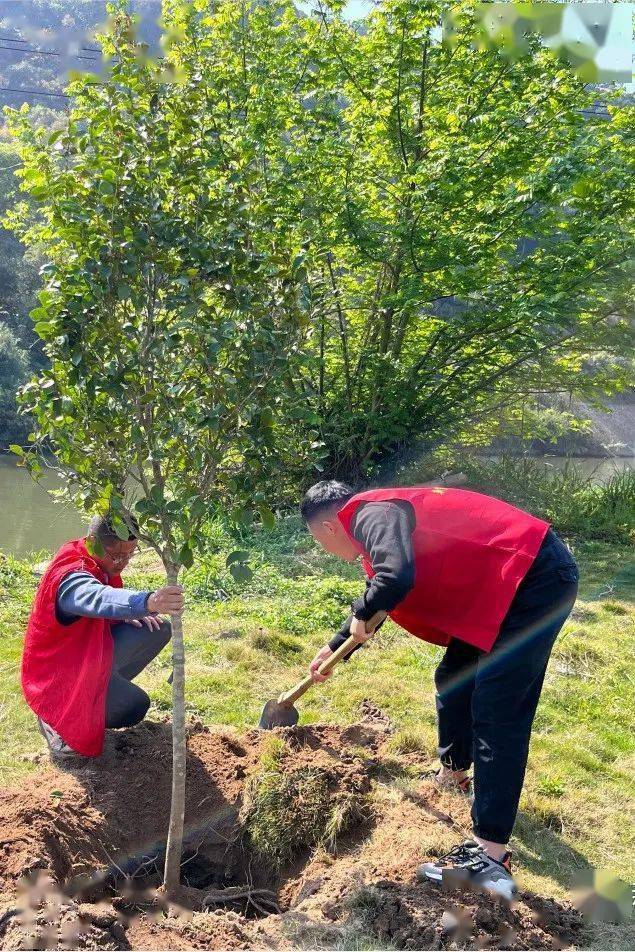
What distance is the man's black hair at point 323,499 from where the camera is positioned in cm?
316

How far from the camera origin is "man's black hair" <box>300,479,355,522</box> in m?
3.16

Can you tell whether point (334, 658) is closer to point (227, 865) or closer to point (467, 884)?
point (227, 865)

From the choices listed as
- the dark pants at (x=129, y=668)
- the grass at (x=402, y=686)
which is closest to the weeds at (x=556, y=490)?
the grass at (x=402, y=686)

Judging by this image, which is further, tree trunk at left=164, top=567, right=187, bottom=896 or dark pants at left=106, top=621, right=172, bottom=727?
dark pants at left=106, top=621, right=172, bottom=727

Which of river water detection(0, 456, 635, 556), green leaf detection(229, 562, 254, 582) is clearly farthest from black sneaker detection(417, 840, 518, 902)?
river water detection(0, 456, 635, 556)

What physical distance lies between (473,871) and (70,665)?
195 centimetres

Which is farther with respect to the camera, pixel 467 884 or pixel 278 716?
pixel 278 716

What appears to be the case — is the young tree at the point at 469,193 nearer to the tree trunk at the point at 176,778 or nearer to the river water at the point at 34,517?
the river water at the point at 34,517

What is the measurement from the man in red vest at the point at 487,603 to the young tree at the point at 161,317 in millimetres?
480

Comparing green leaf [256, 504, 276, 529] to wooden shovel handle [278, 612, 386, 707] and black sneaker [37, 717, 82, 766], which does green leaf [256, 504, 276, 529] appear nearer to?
wooden shovel handle [278, 612, 386, 707]

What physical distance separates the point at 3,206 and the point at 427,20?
122 ft

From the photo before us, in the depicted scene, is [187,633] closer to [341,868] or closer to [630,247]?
[341,868]

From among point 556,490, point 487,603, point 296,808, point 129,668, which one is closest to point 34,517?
point 556,490

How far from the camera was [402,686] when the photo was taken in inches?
194
